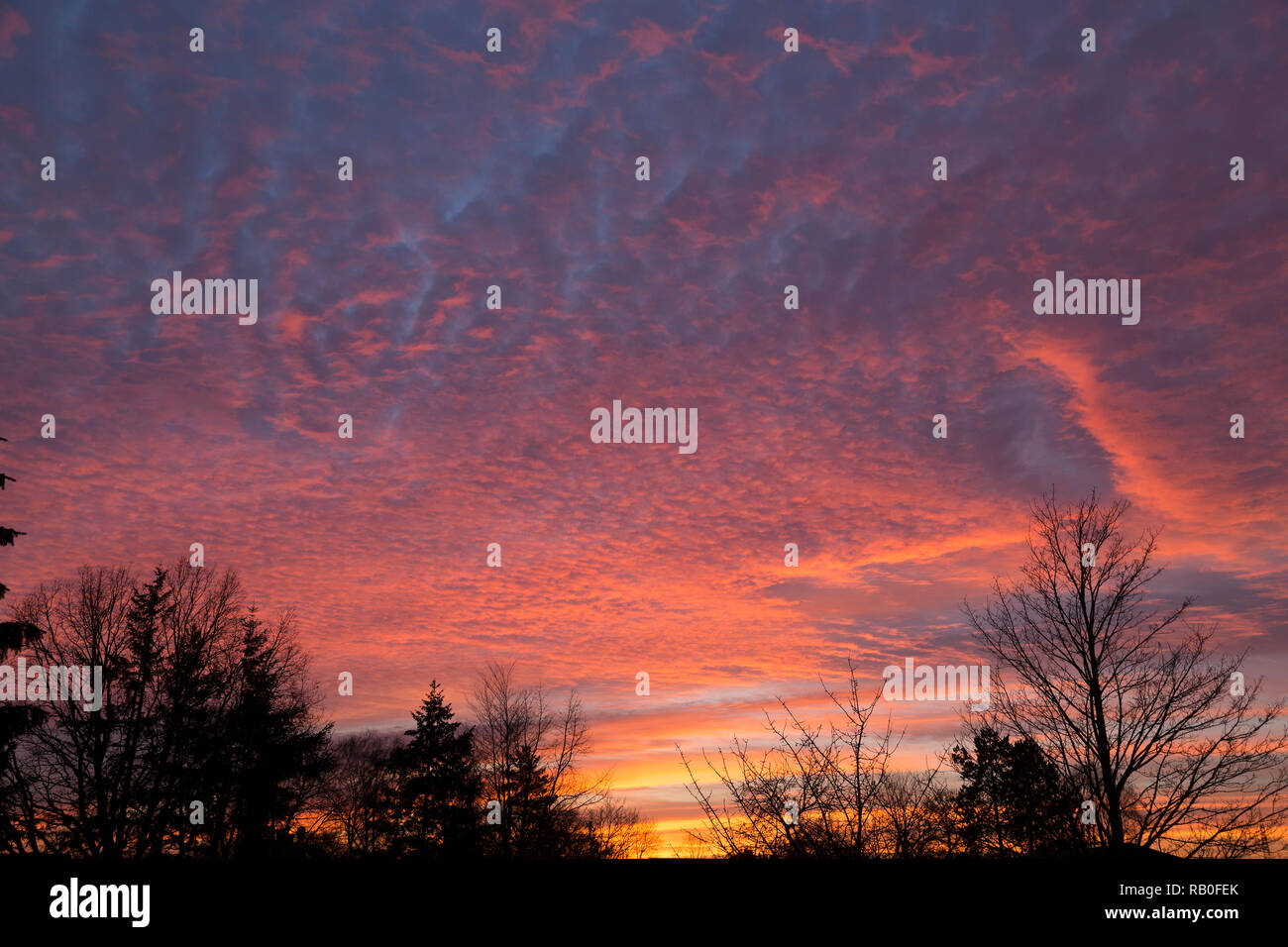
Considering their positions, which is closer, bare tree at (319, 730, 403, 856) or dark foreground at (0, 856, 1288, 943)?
dark foreground at (0, 856, 1288, 943)

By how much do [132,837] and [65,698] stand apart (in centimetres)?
597

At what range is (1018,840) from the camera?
65.8ft

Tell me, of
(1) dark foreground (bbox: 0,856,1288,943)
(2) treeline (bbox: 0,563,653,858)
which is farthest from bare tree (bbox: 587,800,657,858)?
(1) dark foreground (bbox: 0,856,1288,943)

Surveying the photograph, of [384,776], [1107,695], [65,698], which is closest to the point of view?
[1107,695]

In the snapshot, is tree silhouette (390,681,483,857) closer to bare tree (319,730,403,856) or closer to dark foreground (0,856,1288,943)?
bare tree (319,730,403,856)
